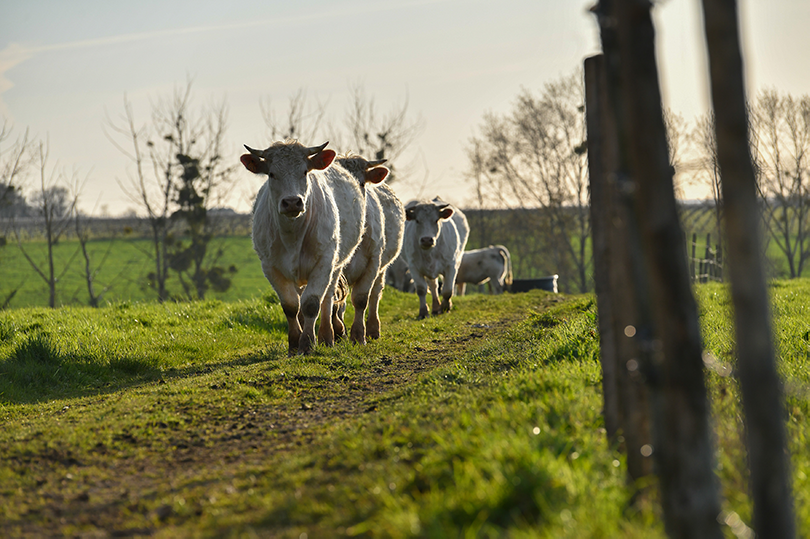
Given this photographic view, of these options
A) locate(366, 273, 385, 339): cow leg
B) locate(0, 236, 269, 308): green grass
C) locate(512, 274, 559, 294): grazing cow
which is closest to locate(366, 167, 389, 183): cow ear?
locate(366, 273, 385, 339): cow leg

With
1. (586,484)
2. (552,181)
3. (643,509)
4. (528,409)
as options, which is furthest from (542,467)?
(552,181)

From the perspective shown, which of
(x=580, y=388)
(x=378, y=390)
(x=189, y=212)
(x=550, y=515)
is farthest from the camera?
(x=189, y=212)

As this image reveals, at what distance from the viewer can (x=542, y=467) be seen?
264cm

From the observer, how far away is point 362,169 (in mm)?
10188

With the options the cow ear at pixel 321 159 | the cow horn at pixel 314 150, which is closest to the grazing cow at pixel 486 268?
the cow ear at pixel 321 159

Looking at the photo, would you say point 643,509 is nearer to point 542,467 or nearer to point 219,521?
point 542,467

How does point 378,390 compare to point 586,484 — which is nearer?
point 586,484

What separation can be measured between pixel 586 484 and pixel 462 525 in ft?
1.77

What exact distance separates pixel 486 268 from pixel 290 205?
15.7 m

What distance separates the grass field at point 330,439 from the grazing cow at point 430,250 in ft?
16.4

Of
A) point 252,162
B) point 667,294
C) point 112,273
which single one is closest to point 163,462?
point 667,294

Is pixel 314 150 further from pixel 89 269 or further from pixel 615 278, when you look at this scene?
pixel 89 269

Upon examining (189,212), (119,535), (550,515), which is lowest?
(119,535)

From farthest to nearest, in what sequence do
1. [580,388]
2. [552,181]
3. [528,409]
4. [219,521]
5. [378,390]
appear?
[552,181], [378,390], [580,388], [528,409], [219,521]
